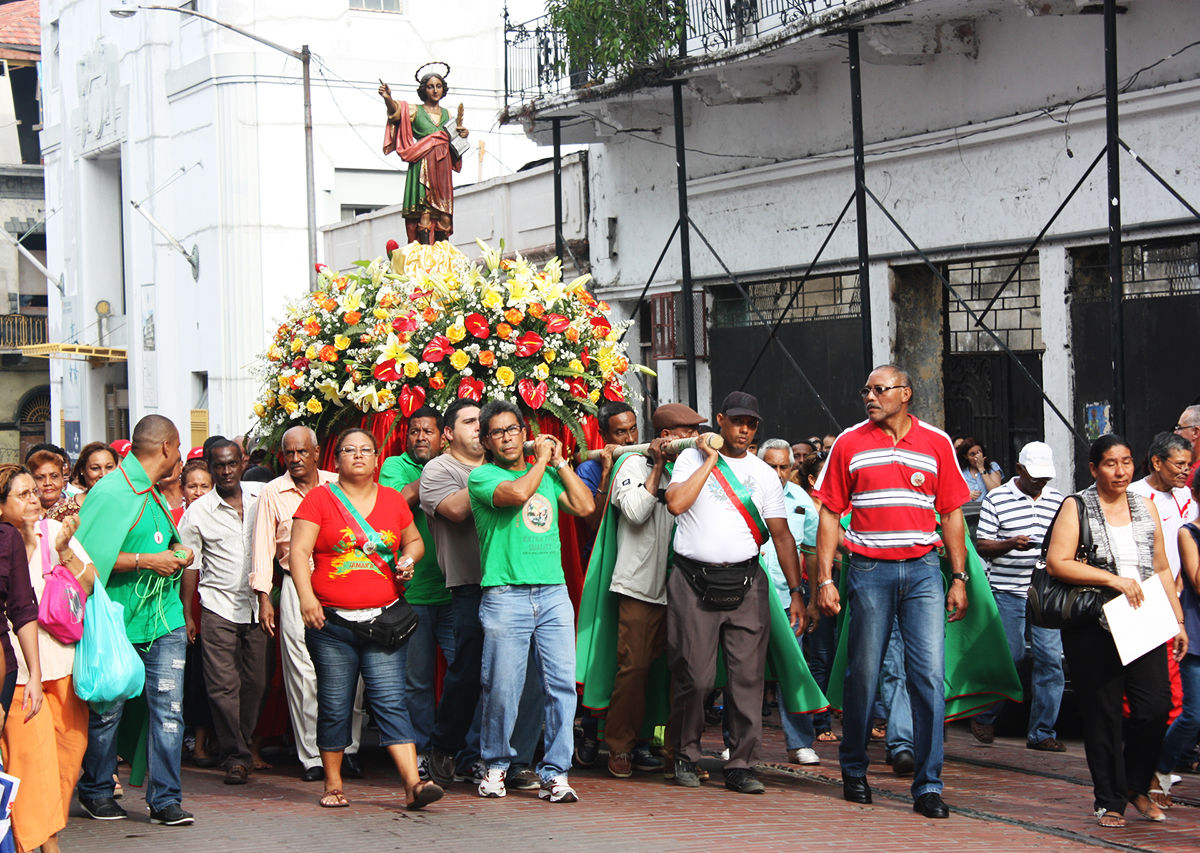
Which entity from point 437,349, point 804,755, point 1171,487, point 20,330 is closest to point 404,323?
point 437,349

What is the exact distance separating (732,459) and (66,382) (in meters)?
34.0

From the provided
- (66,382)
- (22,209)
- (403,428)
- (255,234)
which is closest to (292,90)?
(255,234)

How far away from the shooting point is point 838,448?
7.29 m

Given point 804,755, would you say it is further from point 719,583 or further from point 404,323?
point 404,323

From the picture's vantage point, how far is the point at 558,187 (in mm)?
19828

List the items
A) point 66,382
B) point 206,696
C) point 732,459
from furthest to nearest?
point 66,382 < point 206,696 < point 732,459

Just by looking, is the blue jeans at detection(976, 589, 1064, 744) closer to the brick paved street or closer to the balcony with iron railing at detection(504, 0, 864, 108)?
the brick paved street

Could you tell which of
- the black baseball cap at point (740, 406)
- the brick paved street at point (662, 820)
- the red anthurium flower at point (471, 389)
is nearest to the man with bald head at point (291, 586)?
the brick paved street at point (662, 820)

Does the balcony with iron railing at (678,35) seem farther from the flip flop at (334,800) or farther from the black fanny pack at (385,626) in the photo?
the flip flop at (334,800)

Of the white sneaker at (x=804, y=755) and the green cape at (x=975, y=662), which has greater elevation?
the green cape at (x=975, y=662)

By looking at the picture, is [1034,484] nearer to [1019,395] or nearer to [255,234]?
[1019,395]

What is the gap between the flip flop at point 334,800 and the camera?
7.36m

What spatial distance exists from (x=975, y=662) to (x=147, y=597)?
3.99 m

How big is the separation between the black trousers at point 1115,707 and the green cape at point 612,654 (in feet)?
4.98
